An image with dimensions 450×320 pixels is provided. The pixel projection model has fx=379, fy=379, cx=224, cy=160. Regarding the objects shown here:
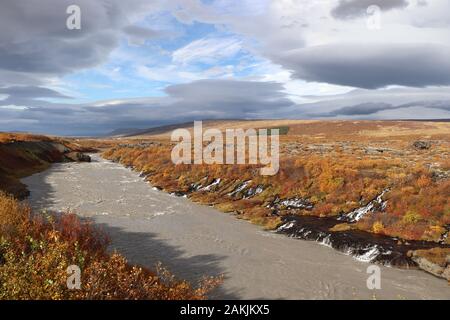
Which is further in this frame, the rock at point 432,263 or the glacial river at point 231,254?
the rock at point 432,263

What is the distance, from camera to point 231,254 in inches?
923

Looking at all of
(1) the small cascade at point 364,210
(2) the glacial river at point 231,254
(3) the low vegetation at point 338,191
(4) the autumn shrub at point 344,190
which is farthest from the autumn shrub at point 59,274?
(4) the autumn shrub at point 344,190

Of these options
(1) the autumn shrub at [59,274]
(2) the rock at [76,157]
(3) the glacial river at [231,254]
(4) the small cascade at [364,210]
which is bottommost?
(3) the glacial river at [231,254]

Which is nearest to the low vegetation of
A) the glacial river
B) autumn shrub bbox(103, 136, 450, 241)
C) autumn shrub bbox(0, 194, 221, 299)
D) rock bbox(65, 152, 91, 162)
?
autumn shrub bbox(103, 136, 450, 241)

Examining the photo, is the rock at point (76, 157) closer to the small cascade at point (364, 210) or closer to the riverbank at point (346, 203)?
the riverbank at point (346, 203)

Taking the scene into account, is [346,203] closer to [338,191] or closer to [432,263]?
[338,191]

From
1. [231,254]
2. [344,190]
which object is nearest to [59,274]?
[231,254]

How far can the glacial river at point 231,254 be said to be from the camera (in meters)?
18.4

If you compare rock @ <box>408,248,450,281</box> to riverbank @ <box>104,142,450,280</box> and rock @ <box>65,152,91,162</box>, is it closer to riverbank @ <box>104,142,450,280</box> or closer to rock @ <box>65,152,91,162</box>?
riverbank @ <box>104,142,450,280</box>
